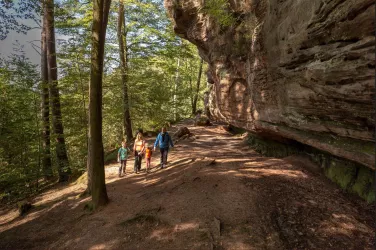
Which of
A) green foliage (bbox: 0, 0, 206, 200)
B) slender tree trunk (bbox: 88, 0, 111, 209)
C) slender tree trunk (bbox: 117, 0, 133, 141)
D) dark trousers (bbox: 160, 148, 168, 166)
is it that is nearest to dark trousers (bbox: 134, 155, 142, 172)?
dark trousers (bbox: 160, 148, 168, 166)

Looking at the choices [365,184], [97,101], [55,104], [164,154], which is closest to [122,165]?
[164,154]

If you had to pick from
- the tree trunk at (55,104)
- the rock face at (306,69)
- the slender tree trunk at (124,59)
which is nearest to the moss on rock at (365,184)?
the rock face at (306,69)

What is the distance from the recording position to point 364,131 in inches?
A: 191

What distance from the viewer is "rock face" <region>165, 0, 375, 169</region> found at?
432 centimetres

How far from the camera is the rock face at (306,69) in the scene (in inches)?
170

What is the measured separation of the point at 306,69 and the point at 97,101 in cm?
621

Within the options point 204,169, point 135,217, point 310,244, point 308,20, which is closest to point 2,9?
point 135,217

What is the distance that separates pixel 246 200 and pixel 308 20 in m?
4.99

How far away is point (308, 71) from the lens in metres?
5.68

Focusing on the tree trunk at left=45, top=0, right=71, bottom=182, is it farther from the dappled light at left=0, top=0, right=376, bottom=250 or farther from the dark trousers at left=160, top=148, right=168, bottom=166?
the dark trousers at left=160, top=148, right=168, bottom=166

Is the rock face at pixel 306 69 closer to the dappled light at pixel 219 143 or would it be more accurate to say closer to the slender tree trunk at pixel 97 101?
the dappled light at pixel 219 143

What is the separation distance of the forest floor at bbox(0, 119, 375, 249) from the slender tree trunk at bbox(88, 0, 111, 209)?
803 mm

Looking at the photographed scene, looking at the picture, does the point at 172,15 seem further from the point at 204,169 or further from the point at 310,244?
the point at 310,244

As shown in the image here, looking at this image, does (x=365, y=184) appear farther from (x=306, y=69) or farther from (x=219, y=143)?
(x=219, y=143)
